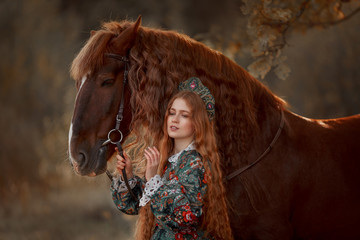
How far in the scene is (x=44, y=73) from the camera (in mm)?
5141

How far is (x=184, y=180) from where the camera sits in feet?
5.10

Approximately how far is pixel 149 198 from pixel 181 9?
3.80 m

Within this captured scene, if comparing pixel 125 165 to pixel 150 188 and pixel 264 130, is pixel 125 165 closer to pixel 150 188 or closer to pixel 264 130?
pixel 150 188

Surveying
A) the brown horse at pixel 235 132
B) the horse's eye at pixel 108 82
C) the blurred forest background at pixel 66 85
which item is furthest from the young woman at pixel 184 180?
the blurred forest background at pixel 66 85

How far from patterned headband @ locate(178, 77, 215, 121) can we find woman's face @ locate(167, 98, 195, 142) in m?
Answer: 0.10

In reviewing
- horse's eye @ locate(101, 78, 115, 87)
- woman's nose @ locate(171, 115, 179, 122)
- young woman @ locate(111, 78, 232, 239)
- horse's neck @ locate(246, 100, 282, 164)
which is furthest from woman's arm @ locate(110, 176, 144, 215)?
horse's neck @ locate(246, 100, 282, 164)

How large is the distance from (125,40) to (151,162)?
1.98 ft

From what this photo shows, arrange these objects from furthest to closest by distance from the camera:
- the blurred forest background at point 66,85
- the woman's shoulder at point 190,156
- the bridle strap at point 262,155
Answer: the blurred forest background at point 66,85 → the bridle strap at point 262,155 → the woman's shoulder at point 190,156

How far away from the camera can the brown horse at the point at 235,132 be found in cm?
177

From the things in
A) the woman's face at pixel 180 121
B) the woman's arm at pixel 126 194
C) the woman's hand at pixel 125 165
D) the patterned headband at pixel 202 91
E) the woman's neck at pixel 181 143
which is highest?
the patterned headband at pixel 202 91

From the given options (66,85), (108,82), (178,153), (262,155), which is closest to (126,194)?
(178,153)

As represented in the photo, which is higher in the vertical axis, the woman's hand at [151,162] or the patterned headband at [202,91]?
the patterned headband at [202,91]

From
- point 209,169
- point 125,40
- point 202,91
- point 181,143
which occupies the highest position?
point 125,40

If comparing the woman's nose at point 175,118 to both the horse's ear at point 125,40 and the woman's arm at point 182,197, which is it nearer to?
the woman's arm at point 182,197
